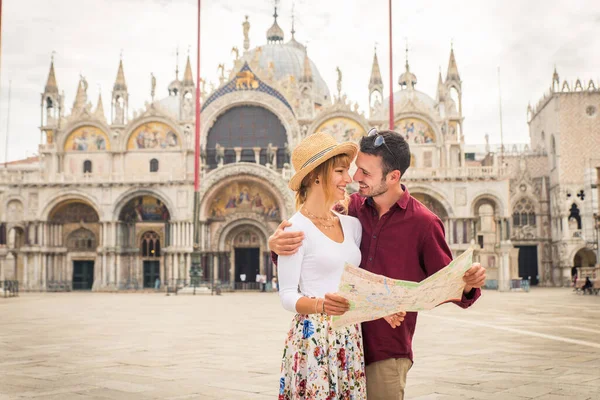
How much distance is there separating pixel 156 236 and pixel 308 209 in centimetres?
3969

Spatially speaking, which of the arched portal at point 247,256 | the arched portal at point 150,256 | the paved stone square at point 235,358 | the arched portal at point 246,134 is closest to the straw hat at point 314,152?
the paved stone square at point 235,358

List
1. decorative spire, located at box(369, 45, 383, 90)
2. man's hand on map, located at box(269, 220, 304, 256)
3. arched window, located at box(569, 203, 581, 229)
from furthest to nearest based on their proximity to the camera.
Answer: arched window, located at box(569, 203, 581, 229), decorative spire, located at box(369, 45, 383, 90), man's hand on map, located at box(269, 220, 304, 256)

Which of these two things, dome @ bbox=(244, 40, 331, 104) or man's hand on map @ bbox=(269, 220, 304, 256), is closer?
man's hand on map @ bbox=(269, 220, 304, 256)

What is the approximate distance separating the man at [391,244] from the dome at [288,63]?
51914 millimetres

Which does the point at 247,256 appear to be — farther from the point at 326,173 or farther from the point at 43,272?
the point at 326,173

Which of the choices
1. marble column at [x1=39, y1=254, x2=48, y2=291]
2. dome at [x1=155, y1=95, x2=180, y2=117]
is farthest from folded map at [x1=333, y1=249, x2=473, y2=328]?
dome at [x1=155, y1=95, x2=180, y2=117]

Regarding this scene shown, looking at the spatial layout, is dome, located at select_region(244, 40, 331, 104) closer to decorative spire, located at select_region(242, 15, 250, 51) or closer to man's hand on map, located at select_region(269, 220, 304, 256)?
decorative spire, located at select_region(242, 15, 250, 51)

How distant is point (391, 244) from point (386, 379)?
0.79 m

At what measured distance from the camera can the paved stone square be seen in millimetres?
7359

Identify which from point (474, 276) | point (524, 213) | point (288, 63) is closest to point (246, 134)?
point (288, 63)

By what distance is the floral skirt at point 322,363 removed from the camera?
3.89 meters

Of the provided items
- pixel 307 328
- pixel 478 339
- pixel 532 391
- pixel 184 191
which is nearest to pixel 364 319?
pixel 307 328

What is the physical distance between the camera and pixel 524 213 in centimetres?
5166

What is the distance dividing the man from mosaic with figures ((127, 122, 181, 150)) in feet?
129
